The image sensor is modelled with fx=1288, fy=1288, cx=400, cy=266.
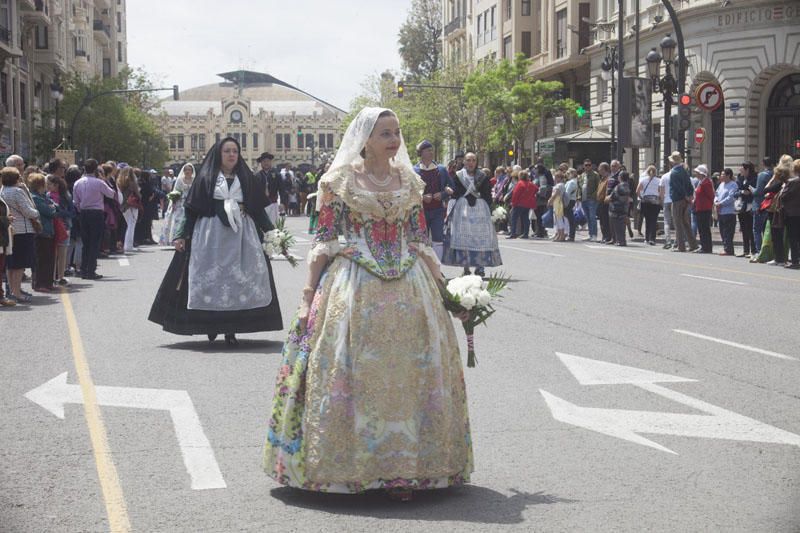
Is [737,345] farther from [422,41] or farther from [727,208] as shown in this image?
[422,41]

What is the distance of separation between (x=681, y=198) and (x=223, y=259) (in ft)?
52.1

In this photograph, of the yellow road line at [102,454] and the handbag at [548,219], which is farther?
the handbag at [548,219]

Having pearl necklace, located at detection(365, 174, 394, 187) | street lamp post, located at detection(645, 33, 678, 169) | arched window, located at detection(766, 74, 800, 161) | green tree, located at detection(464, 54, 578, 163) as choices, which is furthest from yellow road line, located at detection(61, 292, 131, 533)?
green tree, located at detection(464, 54, 578, 163)

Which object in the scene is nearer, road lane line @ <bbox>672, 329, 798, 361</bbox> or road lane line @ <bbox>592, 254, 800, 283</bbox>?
road lane line @ <bbox>672, 329, 798, 361</bbox>

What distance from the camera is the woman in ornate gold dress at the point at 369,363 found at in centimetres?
564

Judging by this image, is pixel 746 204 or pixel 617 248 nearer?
pixel 746 204

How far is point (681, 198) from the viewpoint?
83.4 feet

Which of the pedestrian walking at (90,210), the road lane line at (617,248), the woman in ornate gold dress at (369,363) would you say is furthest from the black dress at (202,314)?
the road lane line at (617,248)

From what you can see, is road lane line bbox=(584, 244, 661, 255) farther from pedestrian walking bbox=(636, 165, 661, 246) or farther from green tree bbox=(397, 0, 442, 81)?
green tree bbox=(397, 0, 442, 81)

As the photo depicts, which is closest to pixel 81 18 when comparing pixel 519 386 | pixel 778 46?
pixel 778 46

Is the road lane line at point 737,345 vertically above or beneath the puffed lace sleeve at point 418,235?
beneath

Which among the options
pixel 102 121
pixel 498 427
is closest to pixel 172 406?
pixel 498 427

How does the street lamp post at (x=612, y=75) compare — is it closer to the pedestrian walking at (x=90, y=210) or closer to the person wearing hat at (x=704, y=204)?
the person wearing hat at (x=704, y=204)

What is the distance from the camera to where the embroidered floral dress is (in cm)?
564
